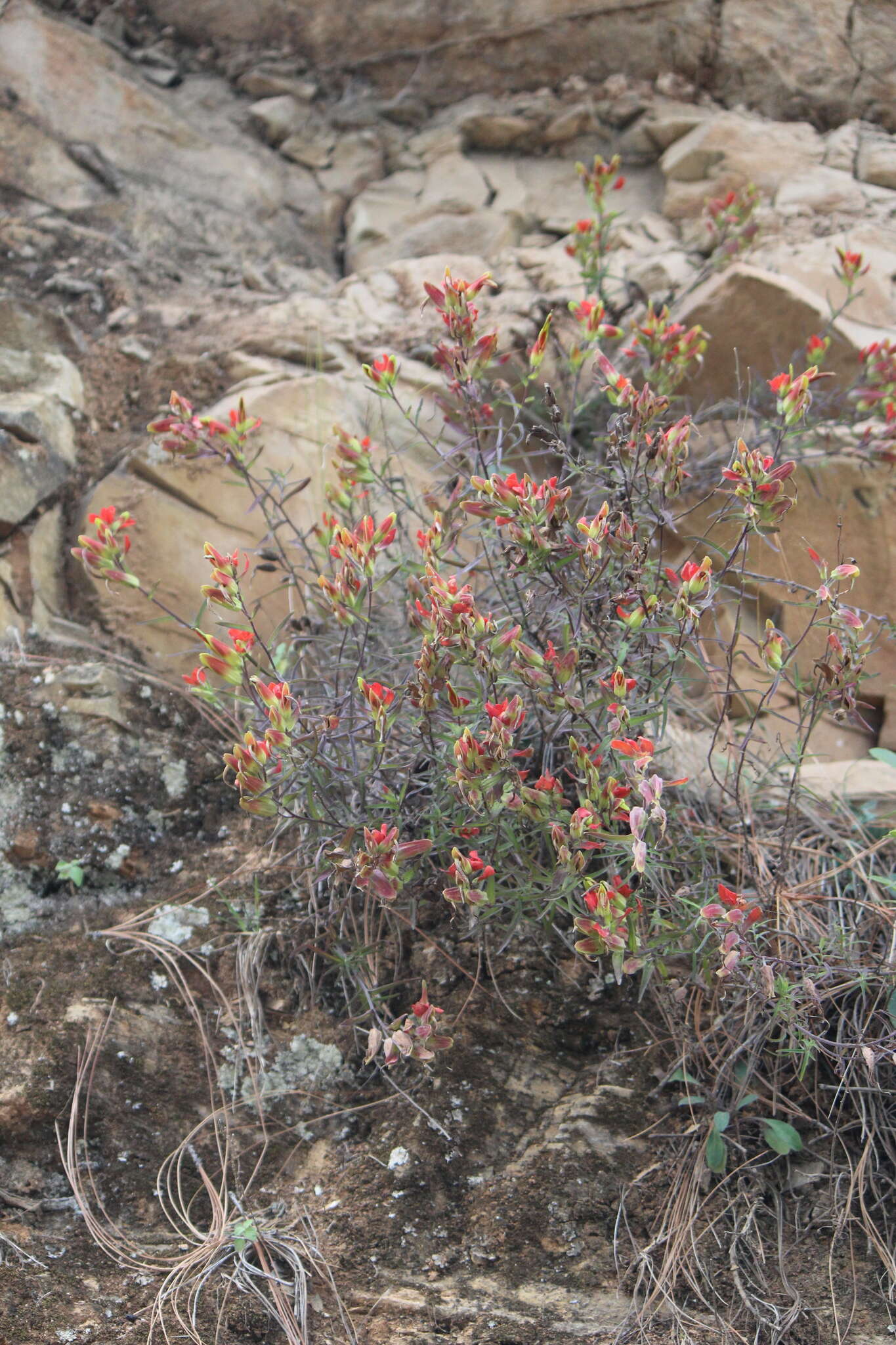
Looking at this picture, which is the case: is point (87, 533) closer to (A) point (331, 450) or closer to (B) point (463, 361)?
(A) point (331, 450)

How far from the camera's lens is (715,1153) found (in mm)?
1908

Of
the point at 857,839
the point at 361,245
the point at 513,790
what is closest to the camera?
the point at 513,790

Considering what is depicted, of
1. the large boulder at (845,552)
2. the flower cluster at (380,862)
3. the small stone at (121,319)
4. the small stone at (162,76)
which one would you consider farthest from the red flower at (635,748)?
the small stone at (162,76)

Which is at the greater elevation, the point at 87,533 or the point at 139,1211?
the point at 87,533

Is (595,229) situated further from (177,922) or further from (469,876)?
(177,922)

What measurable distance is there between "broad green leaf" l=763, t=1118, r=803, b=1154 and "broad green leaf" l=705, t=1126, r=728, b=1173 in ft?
0.29

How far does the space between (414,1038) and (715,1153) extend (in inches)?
23.7

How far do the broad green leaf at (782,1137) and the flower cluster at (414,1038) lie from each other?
2.05 ft

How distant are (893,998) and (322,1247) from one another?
A: 45.2 inches

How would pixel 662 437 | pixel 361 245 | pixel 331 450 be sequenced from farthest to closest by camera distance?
pixel 361 245
pixel 331 450
pixel 662 437

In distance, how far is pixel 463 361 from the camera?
87.4 inches

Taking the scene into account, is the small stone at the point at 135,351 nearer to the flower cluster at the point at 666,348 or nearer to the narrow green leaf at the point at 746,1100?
the flower cluster at the point at 666,348

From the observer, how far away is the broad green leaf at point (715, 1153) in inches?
74.8

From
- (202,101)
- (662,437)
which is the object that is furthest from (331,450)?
(202,101)
